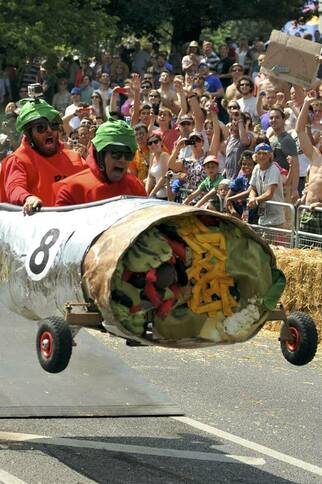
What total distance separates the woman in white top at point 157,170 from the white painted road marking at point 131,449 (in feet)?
24.0

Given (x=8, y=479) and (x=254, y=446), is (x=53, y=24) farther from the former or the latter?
(x=8, y=479)

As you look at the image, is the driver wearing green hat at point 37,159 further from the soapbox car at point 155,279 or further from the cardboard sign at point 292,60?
the cardboard sign at point 292,60

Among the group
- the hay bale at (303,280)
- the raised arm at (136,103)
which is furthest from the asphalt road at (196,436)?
the raised arm at (136,103)

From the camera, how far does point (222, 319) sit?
852 cm

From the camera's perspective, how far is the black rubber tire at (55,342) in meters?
8.36

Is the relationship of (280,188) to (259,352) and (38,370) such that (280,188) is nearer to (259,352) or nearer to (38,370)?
(259,352)

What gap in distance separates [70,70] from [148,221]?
19.5 m

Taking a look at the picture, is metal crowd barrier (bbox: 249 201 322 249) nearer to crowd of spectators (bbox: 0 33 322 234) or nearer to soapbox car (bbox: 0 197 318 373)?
crowd of spectators (bbox: 0 33 322 234)

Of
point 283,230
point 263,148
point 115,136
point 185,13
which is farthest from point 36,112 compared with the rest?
point 185,13

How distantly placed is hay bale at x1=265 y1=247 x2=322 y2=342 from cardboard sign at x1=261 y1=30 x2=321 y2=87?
3.27 meters

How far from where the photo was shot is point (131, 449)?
9.90 m

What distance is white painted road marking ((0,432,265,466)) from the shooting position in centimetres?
965

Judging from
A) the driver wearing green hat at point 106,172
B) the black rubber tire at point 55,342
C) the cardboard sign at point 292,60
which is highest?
the cardboard sign at point 292,60

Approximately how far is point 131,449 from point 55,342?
1.85 meters
